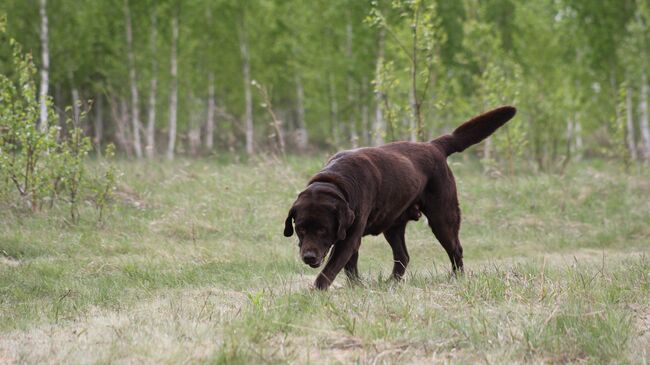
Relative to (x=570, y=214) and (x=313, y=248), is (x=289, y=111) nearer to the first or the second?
(x=570, y=214)

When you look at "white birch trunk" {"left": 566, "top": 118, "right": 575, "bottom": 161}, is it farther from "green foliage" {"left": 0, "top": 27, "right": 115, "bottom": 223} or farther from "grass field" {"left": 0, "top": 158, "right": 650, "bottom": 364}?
"green foliage" {"left": 0, "top": 27, "right": 115, "bottom": 223}

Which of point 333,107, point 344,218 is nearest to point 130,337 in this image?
point 344,218

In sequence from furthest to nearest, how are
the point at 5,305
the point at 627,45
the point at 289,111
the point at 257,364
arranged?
the point at 289,111 < the point at 627,45 < the point at 5,305 < the point at 257,364

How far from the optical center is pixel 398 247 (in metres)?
6.89

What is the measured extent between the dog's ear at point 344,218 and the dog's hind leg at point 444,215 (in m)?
1.43

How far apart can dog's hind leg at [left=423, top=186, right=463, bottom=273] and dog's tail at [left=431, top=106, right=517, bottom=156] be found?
480 millimetres

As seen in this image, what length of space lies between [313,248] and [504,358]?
Answer: 6.30 ft

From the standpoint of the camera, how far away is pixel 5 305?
19.5ft

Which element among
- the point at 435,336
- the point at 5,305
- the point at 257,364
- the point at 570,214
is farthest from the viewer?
the point at 570,214

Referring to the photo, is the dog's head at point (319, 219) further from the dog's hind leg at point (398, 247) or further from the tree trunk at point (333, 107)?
the tree trunk at point (333, 107)

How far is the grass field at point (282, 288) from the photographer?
3.97 meters

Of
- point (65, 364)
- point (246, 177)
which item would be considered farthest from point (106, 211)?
point (65, 364)

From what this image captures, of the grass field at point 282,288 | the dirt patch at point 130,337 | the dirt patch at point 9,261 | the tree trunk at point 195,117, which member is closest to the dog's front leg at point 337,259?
the grass field at point 282,288

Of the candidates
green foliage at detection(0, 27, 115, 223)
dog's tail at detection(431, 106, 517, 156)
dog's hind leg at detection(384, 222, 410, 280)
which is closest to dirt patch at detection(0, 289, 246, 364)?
dog's hind leg at detection(384, 222, 410, 280)
